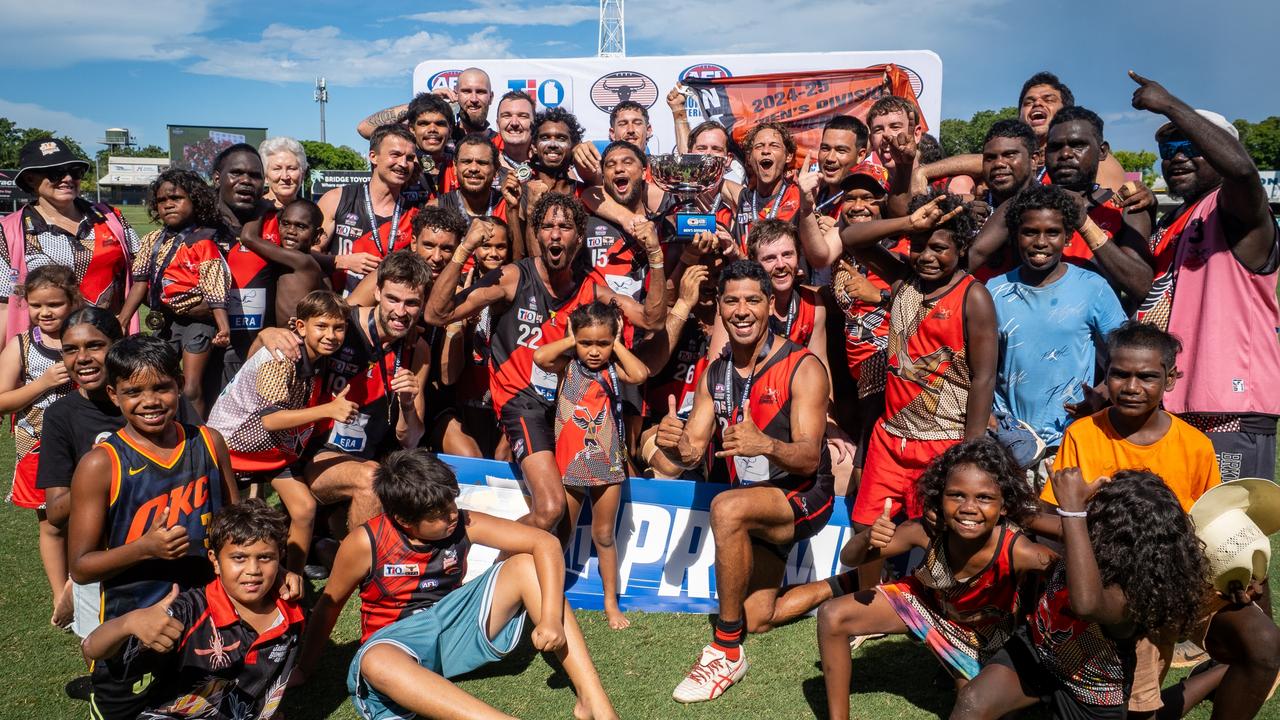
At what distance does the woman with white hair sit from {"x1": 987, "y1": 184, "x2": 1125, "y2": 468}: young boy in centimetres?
485

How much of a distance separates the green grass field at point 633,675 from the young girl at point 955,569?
0.41 meters

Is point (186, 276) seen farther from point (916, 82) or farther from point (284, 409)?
point (916, 82)

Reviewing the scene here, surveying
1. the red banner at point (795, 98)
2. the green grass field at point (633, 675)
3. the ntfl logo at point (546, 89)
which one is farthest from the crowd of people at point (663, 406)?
the ntfl logo at point (546, 89)

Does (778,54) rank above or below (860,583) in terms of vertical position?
above

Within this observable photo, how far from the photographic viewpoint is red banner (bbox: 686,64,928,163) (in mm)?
11219

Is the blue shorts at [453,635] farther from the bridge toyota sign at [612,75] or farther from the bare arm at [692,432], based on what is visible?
the bridge toyota sign at [612,75]

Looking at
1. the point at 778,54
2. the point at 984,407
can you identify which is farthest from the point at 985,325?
the point at 778,54

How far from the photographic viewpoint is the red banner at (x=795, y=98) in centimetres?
1122

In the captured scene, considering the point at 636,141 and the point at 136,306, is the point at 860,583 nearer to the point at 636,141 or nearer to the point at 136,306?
the point at 636,141

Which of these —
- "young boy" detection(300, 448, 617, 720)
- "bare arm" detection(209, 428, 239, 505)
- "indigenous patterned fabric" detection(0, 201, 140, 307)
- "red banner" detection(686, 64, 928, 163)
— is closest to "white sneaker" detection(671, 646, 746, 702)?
"young boy" detection(300, 448, 617, 720)

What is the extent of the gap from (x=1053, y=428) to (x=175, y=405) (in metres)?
4.02

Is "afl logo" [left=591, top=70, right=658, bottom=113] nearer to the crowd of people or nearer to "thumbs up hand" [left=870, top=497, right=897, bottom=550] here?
the crowd of people

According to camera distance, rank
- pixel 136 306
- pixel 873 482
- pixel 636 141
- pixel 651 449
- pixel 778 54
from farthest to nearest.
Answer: pixel 778 54
pixel 636 141
pixel 136 306
pixel 651 449
pixel 873 482

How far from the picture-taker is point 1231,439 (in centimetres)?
415
